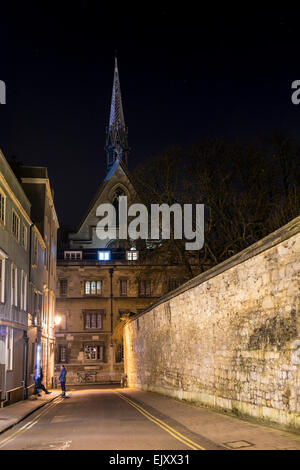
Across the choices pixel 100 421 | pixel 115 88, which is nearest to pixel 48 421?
pixel 100 421

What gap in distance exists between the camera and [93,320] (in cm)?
4909

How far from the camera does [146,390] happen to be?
2848cm

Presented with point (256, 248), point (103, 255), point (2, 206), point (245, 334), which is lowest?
point (245, 334)

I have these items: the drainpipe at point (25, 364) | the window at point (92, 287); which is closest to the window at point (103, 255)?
the window at point (92, 287)

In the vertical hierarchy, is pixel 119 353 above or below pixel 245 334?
below

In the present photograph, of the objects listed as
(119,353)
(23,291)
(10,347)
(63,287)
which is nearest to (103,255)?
(63,287)

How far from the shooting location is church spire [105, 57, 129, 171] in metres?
71.2

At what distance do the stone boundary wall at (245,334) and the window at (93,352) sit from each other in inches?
1068

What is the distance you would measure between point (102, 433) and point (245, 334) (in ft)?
14.7

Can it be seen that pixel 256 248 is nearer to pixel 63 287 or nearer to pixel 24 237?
pixel 24 237

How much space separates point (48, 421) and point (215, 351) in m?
5.39
